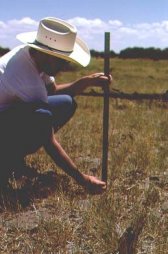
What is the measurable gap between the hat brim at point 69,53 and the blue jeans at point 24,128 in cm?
47

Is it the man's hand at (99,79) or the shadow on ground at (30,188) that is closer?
the shadow on ground at (30,188)

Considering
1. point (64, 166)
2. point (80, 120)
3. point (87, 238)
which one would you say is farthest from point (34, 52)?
point (80, 120)

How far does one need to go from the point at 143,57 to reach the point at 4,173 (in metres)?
48.1

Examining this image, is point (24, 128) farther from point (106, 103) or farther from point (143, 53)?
point (143, 53)

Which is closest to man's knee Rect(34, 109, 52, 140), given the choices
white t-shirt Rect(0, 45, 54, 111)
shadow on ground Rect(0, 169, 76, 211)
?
white t-shirt Rect(0, 45, 54, 111)

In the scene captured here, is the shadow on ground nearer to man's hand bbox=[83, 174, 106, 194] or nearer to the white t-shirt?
man's hand bbox=[83, 174, 106, 194]

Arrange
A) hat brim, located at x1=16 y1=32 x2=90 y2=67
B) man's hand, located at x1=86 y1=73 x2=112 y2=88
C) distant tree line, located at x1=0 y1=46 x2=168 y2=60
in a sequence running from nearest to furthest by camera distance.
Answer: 1. hat brim, located at x1=16 y1=32 x2=90 y2=67
2. man's hand, located at x1=86 y1=73 x2=112 y2=88
3. distant tree line, located at x1=0 y1=46 x2=168 y2=60

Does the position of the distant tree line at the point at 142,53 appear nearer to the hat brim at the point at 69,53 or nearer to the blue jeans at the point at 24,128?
the hat brim at the point at 69,53

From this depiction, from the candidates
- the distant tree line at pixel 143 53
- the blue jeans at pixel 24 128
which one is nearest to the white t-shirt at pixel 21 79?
the blue jeans at pixel 24 128

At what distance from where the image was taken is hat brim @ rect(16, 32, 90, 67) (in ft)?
14.4

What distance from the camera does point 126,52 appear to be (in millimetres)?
54000

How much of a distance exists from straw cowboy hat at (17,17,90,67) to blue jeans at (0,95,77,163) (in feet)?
1.57

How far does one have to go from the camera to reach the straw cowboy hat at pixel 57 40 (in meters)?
4.44

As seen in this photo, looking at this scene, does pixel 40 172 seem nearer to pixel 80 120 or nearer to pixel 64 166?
pixel 64 166
